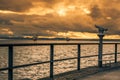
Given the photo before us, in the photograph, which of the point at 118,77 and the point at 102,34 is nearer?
the point at 118,77

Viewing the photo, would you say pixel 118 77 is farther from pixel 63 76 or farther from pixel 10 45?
pixel 10 45

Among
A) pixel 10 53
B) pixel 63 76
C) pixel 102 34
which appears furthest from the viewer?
pixel 102 34

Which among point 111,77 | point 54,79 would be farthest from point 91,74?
point 54,79

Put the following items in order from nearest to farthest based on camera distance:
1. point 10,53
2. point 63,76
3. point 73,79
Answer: point 10,53 < point 73,79 < point 63,76

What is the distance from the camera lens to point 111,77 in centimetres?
959

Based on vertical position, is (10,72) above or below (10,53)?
below

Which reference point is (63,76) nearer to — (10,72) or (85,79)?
(85,79)

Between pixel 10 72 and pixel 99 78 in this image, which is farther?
pixel 99 78

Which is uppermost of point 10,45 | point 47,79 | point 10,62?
point 10,45

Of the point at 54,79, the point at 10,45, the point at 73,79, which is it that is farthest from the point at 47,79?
the point at 10,45

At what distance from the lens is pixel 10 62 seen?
7324mm

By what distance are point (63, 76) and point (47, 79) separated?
0.82 metres

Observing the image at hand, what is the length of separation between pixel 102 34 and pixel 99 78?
4.19 metres

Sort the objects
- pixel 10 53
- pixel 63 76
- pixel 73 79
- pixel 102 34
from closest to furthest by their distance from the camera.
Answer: pixel 10 53
pixel 73 79
pixel 63 76
pixel 102 34
